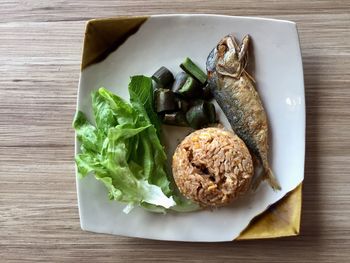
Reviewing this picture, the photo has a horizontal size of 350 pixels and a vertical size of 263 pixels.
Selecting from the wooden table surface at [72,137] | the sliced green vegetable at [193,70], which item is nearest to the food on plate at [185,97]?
the sliced green vegetable at [193,70]

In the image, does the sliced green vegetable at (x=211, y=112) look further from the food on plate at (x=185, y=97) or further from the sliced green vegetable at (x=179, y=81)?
the sliced green vegetable at (x=179, y=81)

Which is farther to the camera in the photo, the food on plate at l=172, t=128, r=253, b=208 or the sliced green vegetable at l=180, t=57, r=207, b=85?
the sliced green vegetable at l=180, t=57, r=207, b=85

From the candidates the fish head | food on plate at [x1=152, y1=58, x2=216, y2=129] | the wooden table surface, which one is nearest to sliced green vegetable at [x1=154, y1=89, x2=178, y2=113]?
food on plate at [x1=152, y1=58, x2=216, y2=129]

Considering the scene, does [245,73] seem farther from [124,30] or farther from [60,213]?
[60,213]

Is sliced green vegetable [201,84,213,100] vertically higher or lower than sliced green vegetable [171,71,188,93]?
lower

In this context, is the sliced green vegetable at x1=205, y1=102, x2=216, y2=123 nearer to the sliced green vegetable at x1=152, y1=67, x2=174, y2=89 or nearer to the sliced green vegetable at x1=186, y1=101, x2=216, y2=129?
the sliced green vegetable at x1=186, y1=101, x2=216, y2=129
